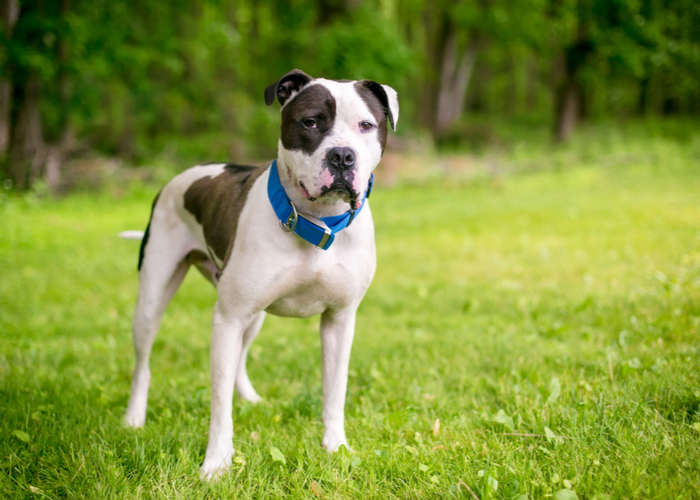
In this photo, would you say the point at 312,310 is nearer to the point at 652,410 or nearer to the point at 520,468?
the point at 520,468

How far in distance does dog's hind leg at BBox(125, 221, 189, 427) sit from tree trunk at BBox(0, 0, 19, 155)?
10.0 metres

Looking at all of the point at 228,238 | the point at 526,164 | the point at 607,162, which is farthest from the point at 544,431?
the point at 607,162

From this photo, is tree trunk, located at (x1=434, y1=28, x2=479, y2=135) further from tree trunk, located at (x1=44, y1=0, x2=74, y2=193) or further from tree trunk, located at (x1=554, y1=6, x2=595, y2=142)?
tree trunk, located at (x1=44, y1=0, x2=74, y2=193)

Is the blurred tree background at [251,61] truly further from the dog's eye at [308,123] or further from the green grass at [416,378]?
the dog's eye at [308,123]

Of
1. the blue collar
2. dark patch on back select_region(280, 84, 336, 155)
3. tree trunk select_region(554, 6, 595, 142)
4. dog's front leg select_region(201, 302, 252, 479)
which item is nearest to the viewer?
dark patch on back select_region(280, 84, 336, 155)

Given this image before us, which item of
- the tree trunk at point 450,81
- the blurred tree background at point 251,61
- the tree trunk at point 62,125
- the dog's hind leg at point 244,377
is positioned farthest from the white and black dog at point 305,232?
the tree trunk at point 450,81

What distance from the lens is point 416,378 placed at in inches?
155

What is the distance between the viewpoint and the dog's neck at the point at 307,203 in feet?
9.05

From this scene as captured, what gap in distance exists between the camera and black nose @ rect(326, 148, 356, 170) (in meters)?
2.44

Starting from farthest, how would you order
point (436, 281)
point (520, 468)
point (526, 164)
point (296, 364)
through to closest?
point (526, 164) < point (436, 281) < point (296, 364) < point (520, 468)

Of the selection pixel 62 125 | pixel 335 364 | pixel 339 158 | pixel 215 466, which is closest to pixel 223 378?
pixel 215 466

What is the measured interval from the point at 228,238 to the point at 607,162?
16908 millimetres

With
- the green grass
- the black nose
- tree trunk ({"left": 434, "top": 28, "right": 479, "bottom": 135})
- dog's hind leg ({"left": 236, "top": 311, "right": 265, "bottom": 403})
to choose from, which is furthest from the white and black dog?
tree trunk ({"left": 434, "top": 28, "right": 479, "bottom": 135})

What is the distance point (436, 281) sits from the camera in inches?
270
